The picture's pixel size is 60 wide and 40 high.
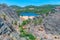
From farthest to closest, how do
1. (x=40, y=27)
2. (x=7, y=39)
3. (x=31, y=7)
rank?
1. (x=31, y=7)
2. (x=40, y=27)
3. (x=7, y=39)

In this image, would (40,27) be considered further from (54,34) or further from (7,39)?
(7,39)

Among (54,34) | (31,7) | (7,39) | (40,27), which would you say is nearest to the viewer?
(7,39)

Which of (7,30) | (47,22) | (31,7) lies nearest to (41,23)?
(47,22)

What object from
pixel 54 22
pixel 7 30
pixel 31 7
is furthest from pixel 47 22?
pixel 31 7

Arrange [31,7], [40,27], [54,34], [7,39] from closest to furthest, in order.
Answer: [7,39], [54,34], [40,27], [31,7]

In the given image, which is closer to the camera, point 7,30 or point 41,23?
point 7,30

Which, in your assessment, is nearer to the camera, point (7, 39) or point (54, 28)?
point (7, 39)

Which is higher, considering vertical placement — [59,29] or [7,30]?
[7,30]

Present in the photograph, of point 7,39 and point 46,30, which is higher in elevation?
point 7,39

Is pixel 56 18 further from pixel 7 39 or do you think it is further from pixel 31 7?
pixel 31 7
